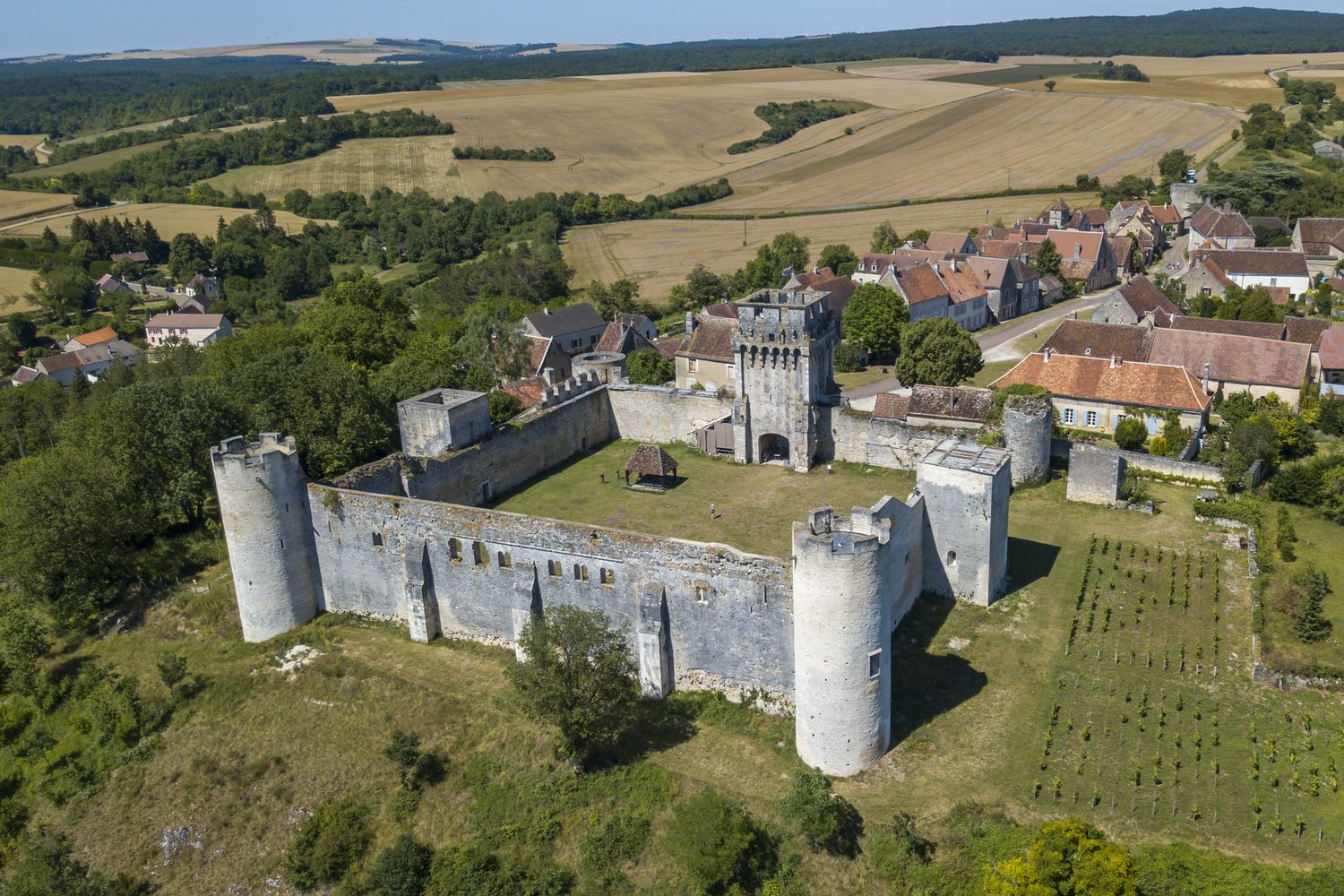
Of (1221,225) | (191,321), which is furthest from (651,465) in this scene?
(1221,225)

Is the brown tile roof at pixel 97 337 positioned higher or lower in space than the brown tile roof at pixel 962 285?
lower

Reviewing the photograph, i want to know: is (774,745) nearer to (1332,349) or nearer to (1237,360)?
(1237,360)

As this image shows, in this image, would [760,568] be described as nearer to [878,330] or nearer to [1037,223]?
[878,330]

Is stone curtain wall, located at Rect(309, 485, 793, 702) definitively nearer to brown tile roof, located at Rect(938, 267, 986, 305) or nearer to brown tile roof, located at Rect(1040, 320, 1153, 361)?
brown tile roof, located at Rect(1040, 320, 1153, 361)

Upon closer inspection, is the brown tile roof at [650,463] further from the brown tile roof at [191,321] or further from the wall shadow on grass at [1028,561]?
the brown tile roof at [191,321]

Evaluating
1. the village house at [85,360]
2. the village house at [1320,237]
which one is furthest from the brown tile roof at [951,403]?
the village house at [85,360]

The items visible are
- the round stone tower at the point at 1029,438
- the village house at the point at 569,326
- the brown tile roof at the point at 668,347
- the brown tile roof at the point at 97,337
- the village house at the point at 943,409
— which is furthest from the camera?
the brown tile roof at the point at 97,337

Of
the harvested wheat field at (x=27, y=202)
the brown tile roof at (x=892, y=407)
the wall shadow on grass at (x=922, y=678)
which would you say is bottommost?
the wall shadow on grass at (x=922, y=678)
